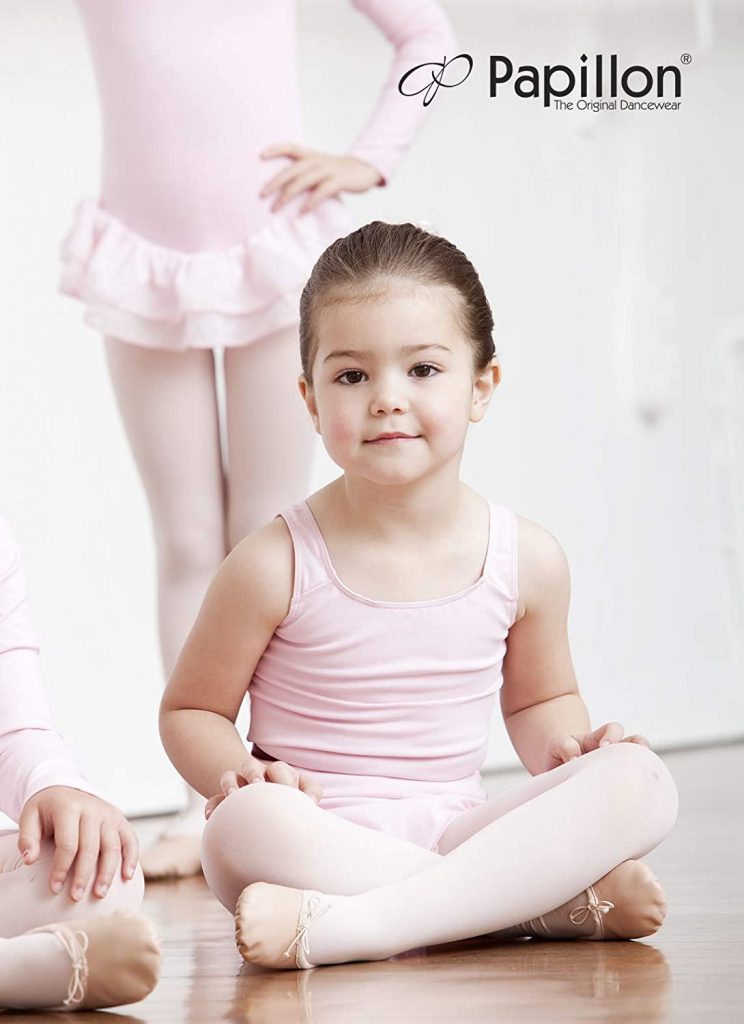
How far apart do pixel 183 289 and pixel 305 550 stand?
1.70 feet

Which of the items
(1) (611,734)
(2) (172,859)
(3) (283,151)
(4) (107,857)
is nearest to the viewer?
(4) (107,857)

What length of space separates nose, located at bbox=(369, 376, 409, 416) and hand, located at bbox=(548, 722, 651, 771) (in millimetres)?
282

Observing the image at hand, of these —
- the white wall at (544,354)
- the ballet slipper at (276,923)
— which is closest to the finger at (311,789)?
the ballet slipper at (276,923)

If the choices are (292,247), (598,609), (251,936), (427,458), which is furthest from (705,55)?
(251,936)

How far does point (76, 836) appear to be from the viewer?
100 centimetres

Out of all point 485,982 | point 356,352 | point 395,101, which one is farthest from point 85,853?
point 395,101

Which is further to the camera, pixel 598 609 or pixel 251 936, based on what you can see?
pixel 598 609

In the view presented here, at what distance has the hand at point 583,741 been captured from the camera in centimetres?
123

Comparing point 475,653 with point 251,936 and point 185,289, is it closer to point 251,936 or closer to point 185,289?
point 251,936

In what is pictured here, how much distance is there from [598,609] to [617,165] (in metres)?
0.76

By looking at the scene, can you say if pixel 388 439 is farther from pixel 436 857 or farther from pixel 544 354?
pixel 544 354

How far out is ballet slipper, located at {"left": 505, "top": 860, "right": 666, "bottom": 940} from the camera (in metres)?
1.13

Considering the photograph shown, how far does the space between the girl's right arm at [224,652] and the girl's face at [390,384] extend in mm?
105

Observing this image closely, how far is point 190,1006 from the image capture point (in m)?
0.97
